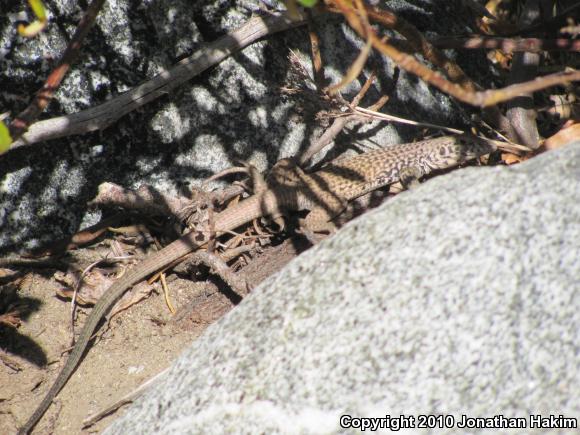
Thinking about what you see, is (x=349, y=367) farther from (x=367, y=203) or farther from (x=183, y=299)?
(x=367, y=203)

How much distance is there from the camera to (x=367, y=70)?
393 cm

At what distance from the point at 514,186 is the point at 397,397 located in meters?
0.85

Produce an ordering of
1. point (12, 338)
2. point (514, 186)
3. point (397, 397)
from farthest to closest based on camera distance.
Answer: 1. point (12, 338)
2. point (514, 186)
3. point (397, 397)

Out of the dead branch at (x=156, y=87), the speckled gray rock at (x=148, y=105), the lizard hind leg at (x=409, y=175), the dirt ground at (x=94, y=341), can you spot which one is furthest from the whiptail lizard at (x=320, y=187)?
the dead branch at (x=156, y=87)

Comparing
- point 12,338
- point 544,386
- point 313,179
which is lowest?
point 544,386

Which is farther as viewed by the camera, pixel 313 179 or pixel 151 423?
pixel 313 179

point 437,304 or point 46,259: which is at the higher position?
point 46,259

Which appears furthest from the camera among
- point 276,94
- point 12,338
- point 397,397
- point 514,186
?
point 276,94

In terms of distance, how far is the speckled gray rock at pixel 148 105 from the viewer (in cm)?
313

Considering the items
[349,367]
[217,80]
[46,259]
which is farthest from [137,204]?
[349,367]

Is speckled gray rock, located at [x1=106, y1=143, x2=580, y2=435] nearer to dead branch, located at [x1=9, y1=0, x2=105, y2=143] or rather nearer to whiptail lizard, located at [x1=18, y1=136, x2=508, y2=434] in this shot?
dead branch, located at [x1=9, y1=0, x2=105, y2=143]

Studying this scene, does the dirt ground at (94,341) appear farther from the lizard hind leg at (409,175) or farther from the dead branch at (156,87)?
the lizard hind leg at (409,175)

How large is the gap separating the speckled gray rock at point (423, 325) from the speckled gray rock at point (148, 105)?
1561 mm

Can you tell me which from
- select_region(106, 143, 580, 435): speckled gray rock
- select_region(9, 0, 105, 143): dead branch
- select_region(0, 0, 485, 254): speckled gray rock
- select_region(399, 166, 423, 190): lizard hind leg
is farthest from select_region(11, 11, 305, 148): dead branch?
select_region(106, 143, 580, 435): speckled gray rock
